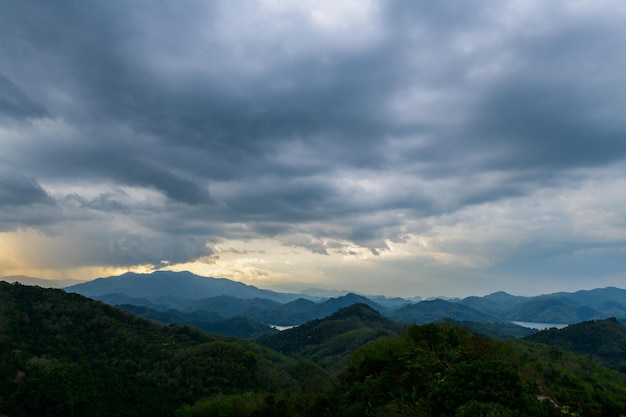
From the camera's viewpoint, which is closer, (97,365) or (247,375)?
(97,365)

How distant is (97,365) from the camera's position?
128m

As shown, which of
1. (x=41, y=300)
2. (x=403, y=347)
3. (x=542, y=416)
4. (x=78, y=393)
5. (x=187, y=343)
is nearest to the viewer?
(x=542, y=416)

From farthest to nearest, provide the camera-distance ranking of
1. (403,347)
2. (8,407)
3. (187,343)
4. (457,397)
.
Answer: (187,343) < (8,407) < (403,347) < (457,397)

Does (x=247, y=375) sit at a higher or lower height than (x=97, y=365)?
lower

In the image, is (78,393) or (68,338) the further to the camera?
(68,338)

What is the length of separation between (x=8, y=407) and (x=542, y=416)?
391 ft

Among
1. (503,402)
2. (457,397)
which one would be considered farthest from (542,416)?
(457,397)

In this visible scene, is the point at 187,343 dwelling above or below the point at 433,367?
below

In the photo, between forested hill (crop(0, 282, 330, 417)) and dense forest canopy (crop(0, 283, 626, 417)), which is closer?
dense forest canopy (crop(0, 283, 626, 417))

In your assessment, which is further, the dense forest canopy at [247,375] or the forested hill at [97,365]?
the forested hill at [97,365]

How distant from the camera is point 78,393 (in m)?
104

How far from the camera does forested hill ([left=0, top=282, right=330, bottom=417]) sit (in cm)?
10288

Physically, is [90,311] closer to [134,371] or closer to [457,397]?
[134,371]

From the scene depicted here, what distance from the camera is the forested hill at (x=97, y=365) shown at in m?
103
